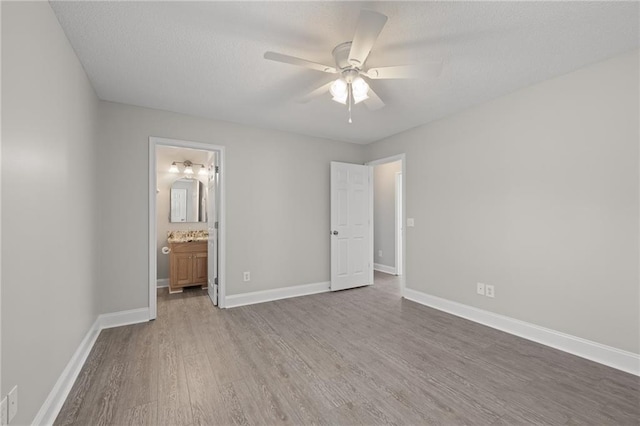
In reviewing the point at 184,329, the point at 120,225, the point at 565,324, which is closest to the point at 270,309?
the point at 184,329

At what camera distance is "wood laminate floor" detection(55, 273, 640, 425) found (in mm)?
1671

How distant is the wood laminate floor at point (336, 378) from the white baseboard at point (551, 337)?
96 millimetres

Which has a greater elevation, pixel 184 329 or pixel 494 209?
pixel 494 209

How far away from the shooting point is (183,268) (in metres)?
4.45

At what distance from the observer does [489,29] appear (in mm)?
1860

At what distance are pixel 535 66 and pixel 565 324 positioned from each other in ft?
7.35

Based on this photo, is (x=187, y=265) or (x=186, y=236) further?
(x=186, y=236)

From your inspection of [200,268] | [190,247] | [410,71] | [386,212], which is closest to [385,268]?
[386,212]

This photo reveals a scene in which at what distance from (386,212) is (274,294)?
309 centimetres

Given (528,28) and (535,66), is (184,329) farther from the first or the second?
(535,66)

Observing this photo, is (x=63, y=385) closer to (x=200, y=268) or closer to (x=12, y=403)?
(x=12, y=403)

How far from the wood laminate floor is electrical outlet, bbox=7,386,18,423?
0.50 meters

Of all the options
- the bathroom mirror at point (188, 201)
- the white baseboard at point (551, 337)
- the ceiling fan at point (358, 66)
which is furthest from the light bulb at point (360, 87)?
the bathroom mirror at point (188, 201)

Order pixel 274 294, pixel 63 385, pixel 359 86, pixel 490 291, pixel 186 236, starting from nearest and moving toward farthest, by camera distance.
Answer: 1. pixel 63 385
2. pixel 359 86
3. pixel 490 291
4. pixel 274 294
5. pixel 186 236
